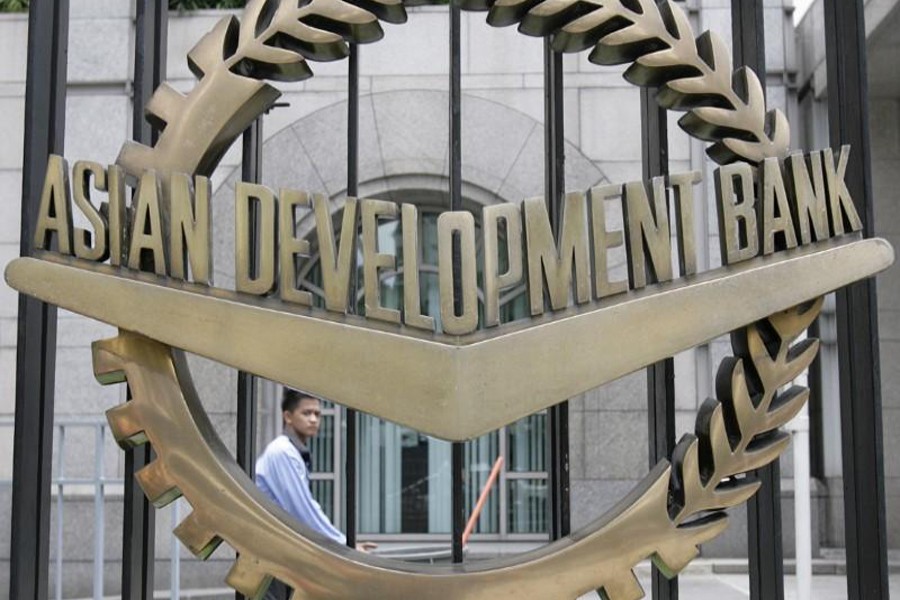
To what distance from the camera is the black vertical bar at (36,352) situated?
1.96 meters

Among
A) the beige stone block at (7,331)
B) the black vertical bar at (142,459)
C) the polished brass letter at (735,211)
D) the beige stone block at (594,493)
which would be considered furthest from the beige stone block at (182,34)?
the polished brass letter at (735,211)

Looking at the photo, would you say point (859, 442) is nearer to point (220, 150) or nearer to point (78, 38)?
point (220, 150)

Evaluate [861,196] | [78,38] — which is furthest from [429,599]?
[78,38]

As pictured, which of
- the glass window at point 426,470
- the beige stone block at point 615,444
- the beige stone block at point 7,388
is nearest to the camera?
the beige stone block at point 7,388

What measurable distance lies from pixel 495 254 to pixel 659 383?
515 millimetres

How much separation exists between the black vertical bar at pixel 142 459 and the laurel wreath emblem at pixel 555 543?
0.52 feet

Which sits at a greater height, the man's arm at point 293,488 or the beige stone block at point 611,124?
the beige stone block at point 611,124

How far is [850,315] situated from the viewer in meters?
2.12

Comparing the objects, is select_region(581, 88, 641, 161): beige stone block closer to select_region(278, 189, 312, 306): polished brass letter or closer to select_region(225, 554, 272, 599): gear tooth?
select_region(278, 189, 312, 306): polished brass letter

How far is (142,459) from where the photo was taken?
207 centimetres

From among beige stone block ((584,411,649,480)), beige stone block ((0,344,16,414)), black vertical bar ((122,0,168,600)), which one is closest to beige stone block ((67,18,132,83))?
beige stone block ((0,344,16,414))

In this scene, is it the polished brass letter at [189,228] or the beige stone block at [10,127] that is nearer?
the polished brass letter at [189,228]

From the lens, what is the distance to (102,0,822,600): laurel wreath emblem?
184cm

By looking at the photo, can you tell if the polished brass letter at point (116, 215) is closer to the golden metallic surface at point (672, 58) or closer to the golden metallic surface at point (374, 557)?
the golden metallic surface at point (374, 557)
